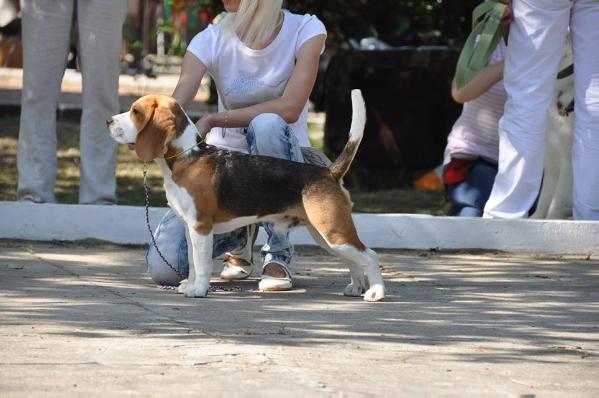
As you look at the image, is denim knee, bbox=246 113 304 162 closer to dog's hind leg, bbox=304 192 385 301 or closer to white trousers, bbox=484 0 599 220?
dog's hind leg, bbox=304 192 385 301

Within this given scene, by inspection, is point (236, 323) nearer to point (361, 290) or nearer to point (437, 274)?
point (361, 290)

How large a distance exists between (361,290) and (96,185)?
230 centimetres

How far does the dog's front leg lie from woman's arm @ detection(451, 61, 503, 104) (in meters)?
2.49

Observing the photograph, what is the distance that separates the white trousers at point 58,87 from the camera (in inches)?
279

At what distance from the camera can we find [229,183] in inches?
205

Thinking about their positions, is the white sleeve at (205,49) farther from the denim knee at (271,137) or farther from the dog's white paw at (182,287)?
the dog's white paw at (182,287)

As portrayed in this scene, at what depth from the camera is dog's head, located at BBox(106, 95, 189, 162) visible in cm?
511

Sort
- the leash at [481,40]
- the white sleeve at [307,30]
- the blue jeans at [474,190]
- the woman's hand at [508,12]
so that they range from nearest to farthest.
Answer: the white sleeve at [307,30], the woman's hand at [508,12], the leash at [481,40], the blue jeans at [474,190]

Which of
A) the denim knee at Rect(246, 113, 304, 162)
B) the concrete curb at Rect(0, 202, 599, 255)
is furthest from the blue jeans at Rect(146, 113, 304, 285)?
the concrete curb at Rect(0, 202, 599, 255)

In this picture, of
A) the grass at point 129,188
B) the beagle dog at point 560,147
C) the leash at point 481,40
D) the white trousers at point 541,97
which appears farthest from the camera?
the grass at point 129,188

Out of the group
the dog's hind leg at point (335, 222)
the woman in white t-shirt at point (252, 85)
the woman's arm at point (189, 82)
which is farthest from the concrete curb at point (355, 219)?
the dog's hind leg at point (335, 222)

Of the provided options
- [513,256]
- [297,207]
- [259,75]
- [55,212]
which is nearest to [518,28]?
[513,256]

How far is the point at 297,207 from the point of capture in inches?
205

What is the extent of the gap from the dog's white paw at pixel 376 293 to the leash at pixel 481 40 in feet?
7.15
